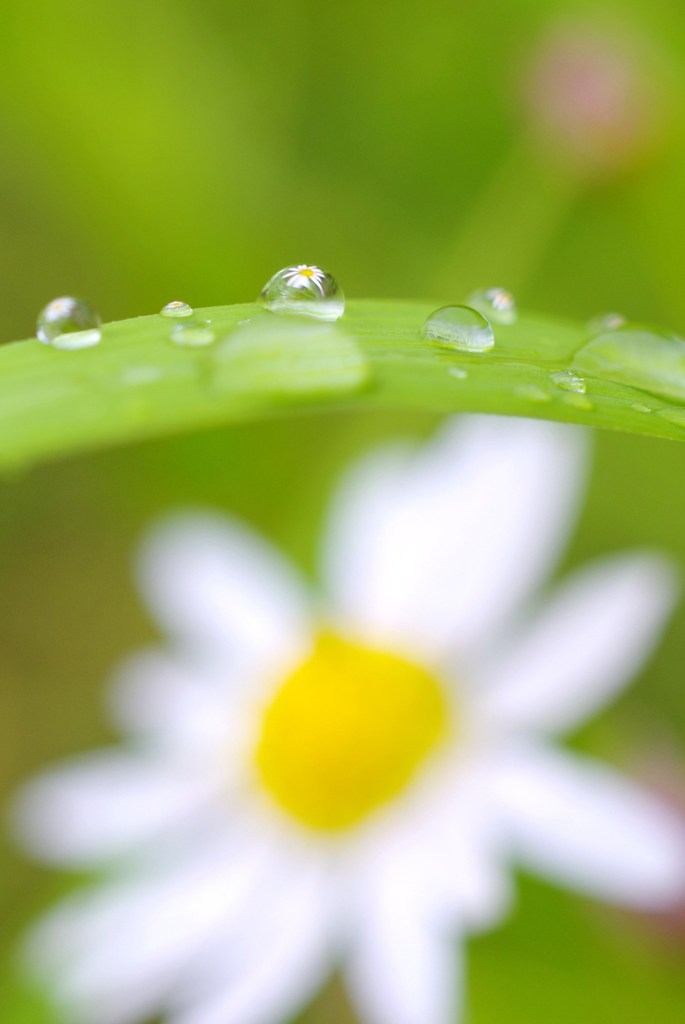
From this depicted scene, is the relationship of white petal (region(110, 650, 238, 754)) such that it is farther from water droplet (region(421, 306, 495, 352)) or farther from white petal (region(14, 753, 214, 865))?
water droplet (region(421, 306, 495, 352))

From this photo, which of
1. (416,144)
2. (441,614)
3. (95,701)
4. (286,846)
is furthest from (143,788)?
(416,144)

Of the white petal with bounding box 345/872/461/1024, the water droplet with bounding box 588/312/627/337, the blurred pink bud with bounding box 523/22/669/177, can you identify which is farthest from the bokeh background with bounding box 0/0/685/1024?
the water droplet with bounding box 588/312/627/337

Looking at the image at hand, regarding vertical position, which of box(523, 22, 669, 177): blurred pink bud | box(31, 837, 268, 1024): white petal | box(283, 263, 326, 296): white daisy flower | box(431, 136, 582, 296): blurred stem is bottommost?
box(31, 837, 268, 1024): white petal

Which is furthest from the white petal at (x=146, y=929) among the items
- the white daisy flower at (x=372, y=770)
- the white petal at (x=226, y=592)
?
the white petal at (x=226, y=592)

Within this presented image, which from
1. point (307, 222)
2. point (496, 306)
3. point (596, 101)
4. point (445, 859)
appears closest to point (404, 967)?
point (445, 859)

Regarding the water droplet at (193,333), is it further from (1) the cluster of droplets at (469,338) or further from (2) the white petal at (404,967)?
(2) the white petal at (404,967)
